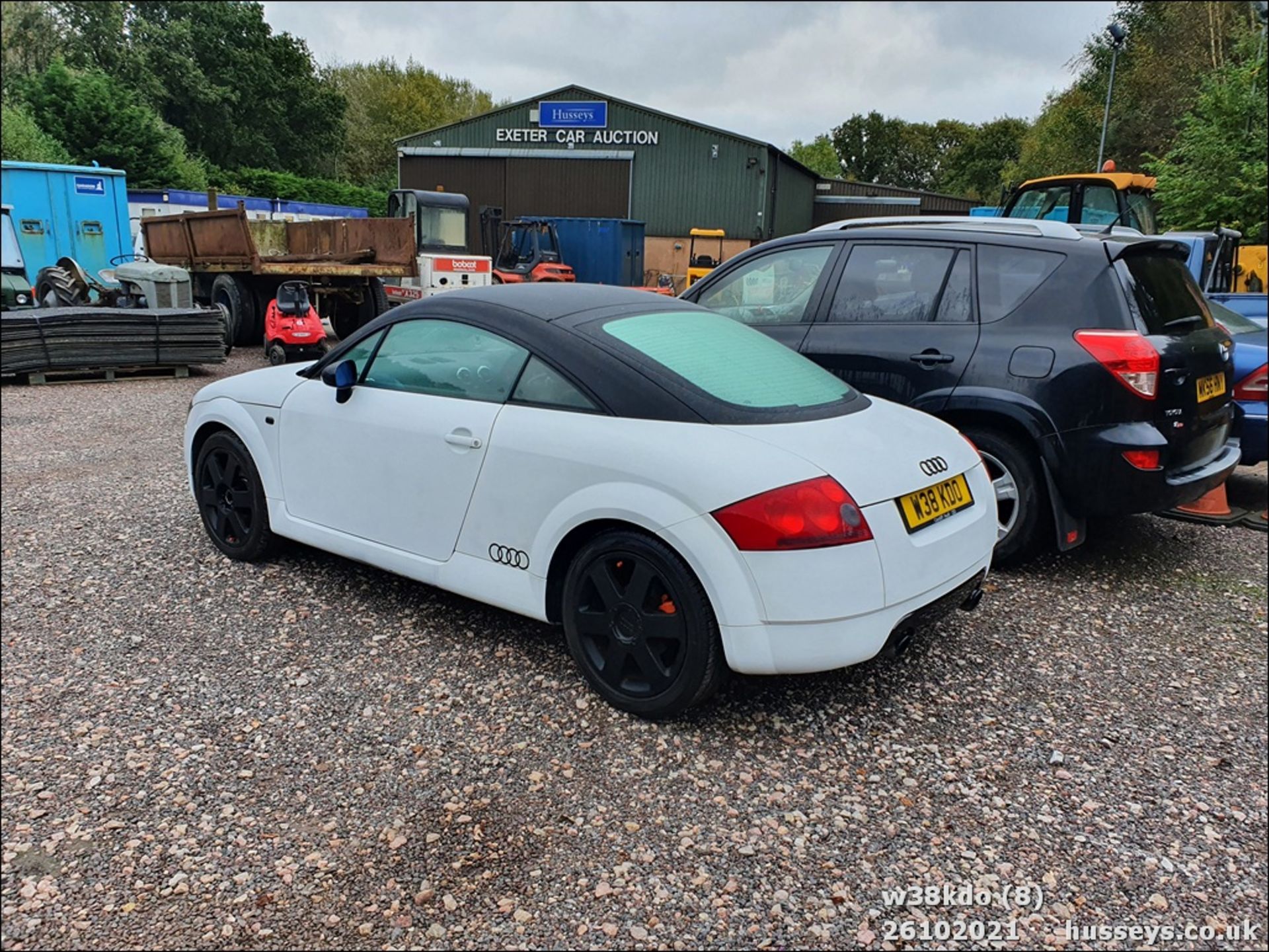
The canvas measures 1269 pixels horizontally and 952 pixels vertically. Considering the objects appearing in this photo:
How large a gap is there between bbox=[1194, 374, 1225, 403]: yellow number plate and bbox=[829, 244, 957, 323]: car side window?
1.37 meters

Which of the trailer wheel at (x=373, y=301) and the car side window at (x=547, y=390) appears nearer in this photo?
the car side window at (x=547, y=390)

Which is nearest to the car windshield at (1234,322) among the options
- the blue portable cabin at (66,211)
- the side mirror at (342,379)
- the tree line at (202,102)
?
the side mirror at (342,379)

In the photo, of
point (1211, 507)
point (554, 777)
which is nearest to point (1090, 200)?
point (1211, 507)

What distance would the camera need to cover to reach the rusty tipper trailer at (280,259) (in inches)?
542

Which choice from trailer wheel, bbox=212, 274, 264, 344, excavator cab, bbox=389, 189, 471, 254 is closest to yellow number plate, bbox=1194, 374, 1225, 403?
trailer wheel, bbox=212, 274, 264, 344

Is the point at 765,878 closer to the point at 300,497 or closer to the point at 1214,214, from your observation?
the point at 300,497

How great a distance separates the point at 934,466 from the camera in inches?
128

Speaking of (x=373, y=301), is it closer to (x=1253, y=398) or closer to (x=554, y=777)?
(x=1253, y=398)

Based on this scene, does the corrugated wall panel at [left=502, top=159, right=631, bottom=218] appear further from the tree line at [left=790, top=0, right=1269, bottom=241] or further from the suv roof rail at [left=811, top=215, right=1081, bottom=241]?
the suv roof rail at [left=811, top=215, right=1081, bottom=241]

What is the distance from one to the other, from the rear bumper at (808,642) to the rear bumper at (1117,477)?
6.45 ft

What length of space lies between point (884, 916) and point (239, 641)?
9.09 ft

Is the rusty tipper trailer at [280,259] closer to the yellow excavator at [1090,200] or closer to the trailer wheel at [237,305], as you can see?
the trailer wheel at [237,305]

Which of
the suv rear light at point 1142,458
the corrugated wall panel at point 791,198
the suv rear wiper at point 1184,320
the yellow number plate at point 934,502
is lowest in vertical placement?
the suv rear light at point 1142,458

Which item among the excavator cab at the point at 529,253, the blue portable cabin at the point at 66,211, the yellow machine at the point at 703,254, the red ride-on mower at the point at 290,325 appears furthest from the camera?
the yellow machine at the point at 703,254
